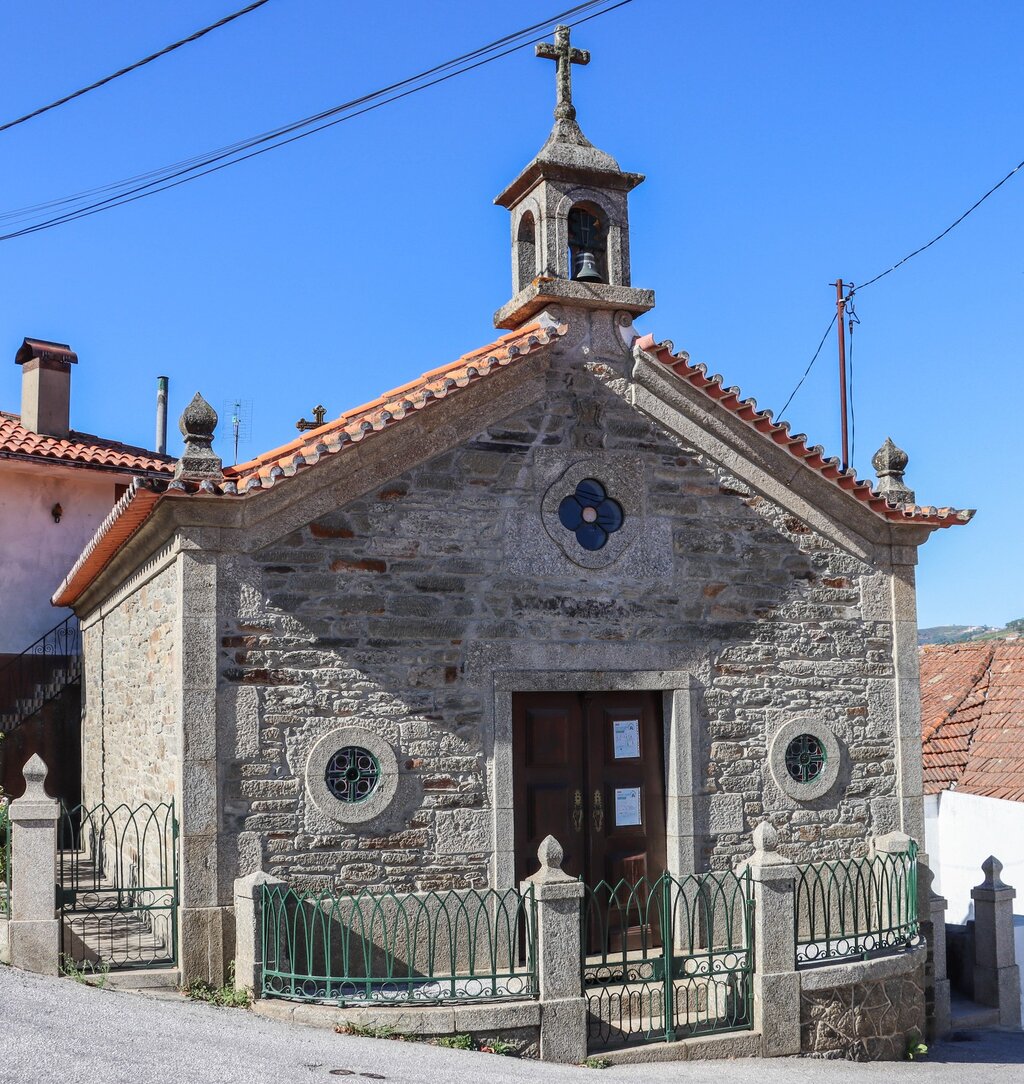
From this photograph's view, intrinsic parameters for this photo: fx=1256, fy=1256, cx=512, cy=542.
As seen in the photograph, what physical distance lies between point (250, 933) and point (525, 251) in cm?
611

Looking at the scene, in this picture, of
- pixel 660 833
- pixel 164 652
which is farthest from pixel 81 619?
pixel 660 833

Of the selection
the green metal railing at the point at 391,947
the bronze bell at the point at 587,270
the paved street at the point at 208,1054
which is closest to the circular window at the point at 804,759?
the paved street at the point at 208,1054

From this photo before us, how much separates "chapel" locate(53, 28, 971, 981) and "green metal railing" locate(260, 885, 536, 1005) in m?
0.26

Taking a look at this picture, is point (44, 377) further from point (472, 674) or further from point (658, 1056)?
point (658, 1056)

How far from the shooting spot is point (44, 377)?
17688mm

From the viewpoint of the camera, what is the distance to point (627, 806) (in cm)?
1023

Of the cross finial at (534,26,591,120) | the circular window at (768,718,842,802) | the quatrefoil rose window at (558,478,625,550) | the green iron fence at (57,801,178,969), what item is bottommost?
the green iron fence at (57,801,178,969)

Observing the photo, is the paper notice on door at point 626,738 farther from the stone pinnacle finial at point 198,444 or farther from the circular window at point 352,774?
the stone pinnacle finial at point 198,444

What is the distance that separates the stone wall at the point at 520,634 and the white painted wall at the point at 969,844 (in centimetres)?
311

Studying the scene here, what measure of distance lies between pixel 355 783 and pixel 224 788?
958 millimetres

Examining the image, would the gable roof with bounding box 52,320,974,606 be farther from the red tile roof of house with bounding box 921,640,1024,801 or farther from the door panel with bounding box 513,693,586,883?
the red tile roof of house with bounding box 921,640,1024,801

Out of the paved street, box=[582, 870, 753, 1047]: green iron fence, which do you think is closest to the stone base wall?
the paved street

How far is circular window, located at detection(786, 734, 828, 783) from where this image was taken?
35.4 ft

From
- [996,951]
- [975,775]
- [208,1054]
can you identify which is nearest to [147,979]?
[208,1054]
